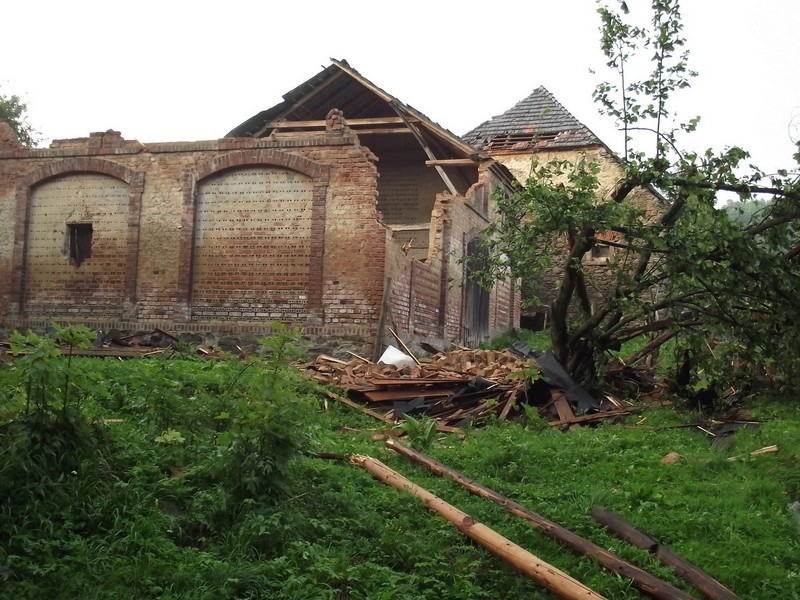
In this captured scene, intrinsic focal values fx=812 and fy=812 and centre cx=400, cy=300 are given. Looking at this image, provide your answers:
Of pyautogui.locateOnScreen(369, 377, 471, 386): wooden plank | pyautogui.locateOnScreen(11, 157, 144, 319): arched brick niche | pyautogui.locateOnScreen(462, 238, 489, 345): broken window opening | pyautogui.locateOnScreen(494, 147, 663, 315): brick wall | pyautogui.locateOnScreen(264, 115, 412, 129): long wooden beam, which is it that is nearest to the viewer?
pyautogui.locateOnScreen(369, 377, 471, 386): wooden plank

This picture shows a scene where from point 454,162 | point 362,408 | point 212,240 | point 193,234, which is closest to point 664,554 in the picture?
point 362,408

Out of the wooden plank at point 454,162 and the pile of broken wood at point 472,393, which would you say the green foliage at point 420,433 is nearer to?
the pile of broken wood at point 472,393

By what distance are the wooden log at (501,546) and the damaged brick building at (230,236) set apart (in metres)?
8.33

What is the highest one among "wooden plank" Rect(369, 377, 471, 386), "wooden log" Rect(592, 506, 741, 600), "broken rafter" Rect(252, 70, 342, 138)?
"broken rafter" Rect(252, 70, 342, 138)

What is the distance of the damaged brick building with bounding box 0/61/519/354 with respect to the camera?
52.1 ft

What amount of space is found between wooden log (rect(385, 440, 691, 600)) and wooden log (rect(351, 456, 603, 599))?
0.50 metres

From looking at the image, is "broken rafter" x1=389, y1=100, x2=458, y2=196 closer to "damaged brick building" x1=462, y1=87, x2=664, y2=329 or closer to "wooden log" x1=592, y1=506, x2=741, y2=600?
"damaged brick building" x1=462, y1=87, x2=664, y2=329

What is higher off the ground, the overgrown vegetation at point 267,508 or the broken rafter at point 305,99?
the broken rafter at point 305,99

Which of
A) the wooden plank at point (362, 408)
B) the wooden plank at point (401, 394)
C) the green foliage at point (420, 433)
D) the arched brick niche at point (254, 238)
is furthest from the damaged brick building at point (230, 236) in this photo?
the green foliage at point (420, 433)

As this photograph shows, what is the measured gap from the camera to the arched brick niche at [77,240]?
56.2ft

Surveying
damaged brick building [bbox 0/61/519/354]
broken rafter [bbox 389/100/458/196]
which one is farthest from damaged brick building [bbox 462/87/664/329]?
damaged brick building [bbox 0/61/519/354]

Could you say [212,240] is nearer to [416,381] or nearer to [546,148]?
[416,381]

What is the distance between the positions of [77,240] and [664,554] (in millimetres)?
15058

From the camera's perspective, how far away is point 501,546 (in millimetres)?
6160
